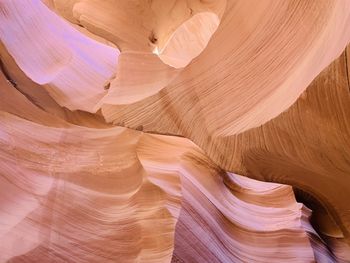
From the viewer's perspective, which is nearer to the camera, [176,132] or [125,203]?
[176,132]

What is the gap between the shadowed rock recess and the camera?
95 centimetres

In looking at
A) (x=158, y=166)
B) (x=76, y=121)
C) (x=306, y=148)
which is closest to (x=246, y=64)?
(x=306, y=148)

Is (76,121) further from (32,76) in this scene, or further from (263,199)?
(263,199)

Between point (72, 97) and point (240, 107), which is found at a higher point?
point (72, 97)

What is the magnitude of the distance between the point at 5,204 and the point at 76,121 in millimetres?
467

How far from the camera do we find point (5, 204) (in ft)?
5.24

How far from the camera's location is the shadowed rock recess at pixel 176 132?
3.10 feet

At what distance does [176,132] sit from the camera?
1.11 m

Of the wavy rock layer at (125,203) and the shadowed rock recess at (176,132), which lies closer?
the shadowed rock recess at (176,132)

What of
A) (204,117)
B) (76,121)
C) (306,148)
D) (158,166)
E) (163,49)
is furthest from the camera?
(163,49)

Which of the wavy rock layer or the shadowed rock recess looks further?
the wavy rock layer

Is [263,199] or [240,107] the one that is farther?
[263,199]

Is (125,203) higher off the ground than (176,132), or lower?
higher

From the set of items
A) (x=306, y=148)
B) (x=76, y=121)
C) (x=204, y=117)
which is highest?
(x=76, y=121)
